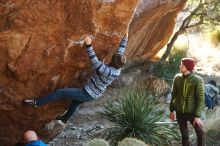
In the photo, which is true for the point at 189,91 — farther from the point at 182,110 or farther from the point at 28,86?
the point at 28,86

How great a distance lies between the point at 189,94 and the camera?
8.26 m

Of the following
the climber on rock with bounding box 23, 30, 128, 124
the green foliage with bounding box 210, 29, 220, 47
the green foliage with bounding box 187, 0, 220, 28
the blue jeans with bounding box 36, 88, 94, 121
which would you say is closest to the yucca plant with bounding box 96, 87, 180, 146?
the climber on rock with bounding box 23, 30, 128, 124

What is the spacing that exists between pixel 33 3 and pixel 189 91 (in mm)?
3181

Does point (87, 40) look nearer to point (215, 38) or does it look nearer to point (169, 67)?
point (169, 67)

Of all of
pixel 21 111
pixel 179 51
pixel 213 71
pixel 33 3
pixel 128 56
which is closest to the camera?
pixel 33 3

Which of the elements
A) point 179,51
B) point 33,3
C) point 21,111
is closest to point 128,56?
point 179,51

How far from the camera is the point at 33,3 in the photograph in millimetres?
7914

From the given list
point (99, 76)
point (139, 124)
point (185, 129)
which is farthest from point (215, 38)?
point (99, 76)

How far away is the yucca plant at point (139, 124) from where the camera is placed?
10.5 meters

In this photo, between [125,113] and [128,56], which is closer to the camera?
[125,113]

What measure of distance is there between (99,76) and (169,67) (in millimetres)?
10515

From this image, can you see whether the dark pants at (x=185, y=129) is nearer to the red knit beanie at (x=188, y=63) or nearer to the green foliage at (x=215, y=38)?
the red knit beanie at (x=188, y=63)

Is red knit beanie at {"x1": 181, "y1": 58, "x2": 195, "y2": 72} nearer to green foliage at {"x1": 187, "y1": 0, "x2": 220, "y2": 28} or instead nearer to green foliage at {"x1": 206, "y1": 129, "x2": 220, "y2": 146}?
green foliage at {"x1": 206, "y1": 129, "x2": 220, "y2": 146}

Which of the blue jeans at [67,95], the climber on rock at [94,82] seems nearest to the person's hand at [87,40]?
the climber on rock at [94,82]
